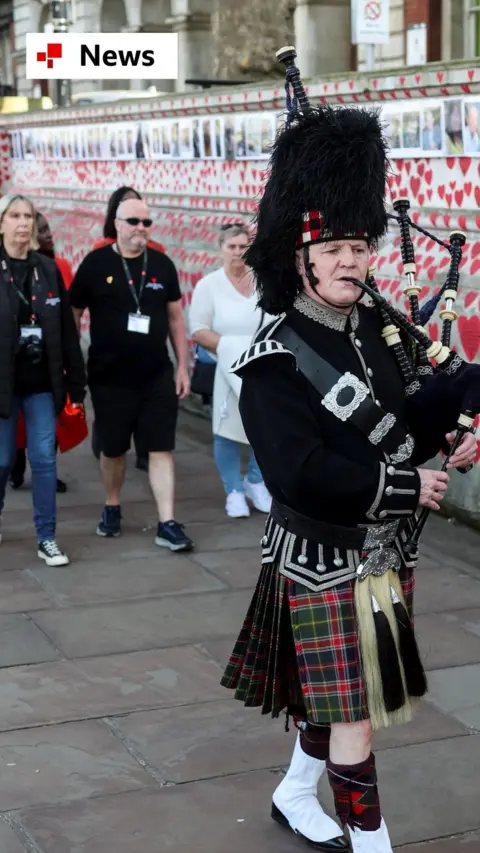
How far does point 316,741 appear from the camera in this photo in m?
3.65

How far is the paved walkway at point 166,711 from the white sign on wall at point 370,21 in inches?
213

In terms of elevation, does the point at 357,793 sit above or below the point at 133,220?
below

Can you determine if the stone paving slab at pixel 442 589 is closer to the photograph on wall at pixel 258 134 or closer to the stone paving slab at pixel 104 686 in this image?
the stone paving slab at pixel 104 686

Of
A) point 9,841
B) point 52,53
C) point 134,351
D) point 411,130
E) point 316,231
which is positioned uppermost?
point 52,53

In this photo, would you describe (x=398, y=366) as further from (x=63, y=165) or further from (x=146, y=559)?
(x=63, y=165)

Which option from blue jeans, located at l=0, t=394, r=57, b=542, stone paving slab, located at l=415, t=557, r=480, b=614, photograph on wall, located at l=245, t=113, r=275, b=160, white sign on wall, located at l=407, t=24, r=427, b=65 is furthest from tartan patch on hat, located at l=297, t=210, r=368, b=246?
white sign on wall, located at l=407, t=24, r=427, b=65

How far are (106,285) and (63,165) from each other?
27.5 ft

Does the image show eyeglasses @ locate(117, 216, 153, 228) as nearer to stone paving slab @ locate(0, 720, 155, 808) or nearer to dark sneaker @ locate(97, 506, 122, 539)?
dark sneaker @ locate(97, 506, 122, 539)

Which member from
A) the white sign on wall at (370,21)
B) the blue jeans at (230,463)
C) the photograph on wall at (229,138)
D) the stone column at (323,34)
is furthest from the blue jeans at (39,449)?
the stone column at (323,34)

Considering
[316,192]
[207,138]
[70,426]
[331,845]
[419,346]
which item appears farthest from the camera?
[207,138]

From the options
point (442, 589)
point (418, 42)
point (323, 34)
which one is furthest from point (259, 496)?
point (323, 34)

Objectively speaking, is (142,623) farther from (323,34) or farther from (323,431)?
(323,34)

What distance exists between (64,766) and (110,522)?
298 cm

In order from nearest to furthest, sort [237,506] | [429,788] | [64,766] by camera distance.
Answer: [429,788] → [64,766] → [237,506]
